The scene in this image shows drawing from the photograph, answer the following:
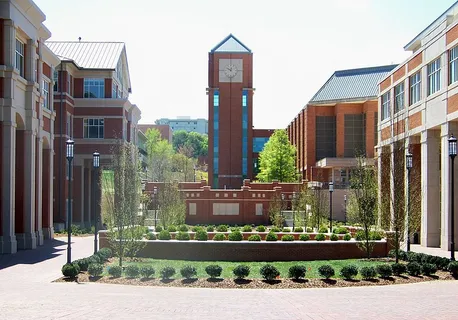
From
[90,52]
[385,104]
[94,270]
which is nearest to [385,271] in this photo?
[94,270]

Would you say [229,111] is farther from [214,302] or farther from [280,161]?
[214,302]

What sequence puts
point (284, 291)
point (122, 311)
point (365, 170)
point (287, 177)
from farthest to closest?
point (287, 177)
point (365, 170)
point (284, 291)
point (122, 311)

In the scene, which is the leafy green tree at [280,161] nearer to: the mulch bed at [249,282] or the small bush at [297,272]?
the mulch bed at [249,282]

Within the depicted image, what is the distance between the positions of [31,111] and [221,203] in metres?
32.6

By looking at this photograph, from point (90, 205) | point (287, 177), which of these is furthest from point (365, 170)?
point (287, 177)

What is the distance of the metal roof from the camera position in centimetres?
4916

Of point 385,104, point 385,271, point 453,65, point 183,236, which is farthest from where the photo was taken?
point 385,104

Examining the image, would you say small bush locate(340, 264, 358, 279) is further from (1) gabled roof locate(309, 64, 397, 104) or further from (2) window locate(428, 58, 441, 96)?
(1) gabled roof locate(309, 64, 397, 104)

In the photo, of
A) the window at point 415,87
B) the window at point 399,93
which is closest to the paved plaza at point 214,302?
the window at point 415,87

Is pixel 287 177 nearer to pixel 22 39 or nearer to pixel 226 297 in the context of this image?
pixel 22 39

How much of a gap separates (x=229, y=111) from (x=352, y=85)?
699 inches

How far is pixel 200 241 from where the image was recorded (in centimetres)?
2714

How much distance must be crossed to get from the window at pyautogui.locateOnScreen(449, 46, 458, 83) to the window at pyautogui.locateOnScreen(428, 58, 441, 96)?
5.46 ft

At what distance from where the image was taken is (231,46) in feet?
272
